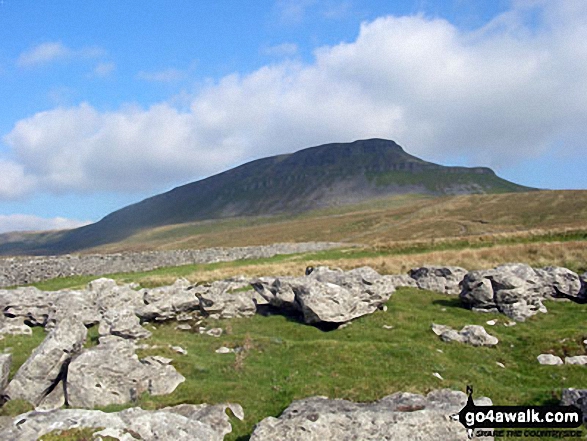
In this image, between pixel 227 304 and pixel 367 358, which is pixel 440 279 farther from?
pixel 367 358

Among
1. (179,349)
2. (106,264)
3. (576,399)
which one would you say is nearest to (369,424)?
(576,399)

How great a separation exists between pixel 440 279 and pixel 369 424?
33.1 m

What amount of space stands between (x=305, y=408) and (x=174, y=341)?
13623mm

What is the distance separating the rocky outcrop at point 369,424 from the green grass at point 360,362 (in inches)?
112

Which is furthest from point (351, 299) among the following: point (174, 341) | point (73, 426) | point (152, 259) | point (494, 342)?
point (152, 259)

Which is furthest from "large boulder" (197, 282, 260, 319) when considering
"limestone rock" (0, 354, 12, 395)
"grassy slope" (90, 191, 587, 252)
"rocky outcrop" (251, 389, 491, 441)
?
"grassy slope" (90, 191, 587, 252)

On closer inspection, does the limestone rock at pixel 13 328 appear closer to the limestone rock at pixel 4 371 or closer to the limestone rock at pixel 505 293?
the limestone rock at pixel 4 371

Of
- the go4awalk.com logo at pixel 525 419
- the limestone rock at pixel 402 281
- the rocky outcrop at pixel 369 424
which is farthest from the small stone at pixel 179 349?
the limestone rock at pixel 402 281

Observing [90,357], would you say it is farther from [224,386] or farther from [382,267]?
[382,267]

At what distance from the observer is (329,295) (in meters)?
32.4

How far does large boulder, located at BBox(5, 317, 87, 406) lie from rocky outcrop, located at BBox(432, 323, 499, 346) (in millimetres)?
21054

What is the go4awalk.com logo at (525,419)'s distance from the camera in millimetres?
14969

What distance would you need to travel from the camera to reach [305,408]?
1633 cm

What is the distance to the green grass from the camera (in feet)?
63.7
